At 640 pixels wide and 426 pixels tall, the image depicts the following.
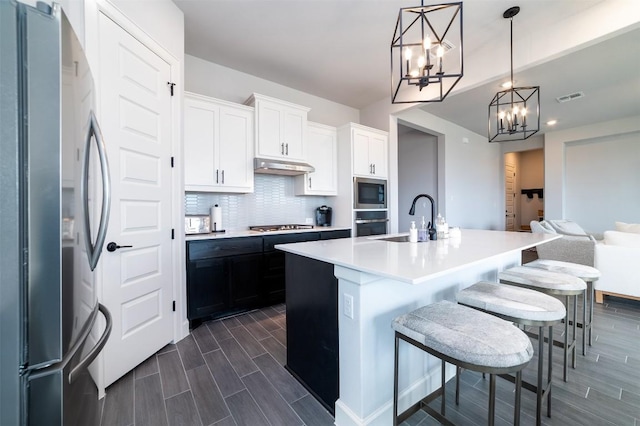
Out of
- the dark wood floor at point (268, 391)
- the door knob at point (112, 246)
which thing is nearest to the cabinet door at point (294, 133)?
the door knob at point (112, 246)

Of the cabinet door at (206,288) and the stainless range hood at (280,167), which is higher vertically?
the stainless range hood at (280,167)

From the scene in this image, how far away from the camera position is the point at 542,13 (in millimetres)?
2475

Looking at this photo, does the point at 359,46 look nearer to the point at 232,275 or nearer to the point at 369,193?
the point at 369,193

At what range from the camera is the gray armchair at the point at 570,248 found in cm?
358

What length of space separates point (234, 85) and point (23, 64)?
3.26 metres

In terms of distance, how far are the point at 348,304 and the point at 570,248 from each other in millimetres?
4322

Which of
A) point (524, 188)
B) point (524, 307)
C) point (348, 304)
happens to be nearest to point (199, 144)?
point (348, 304)

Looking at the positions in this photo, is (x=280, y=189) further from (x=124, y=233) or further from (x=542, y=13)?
(x=542, y=13)

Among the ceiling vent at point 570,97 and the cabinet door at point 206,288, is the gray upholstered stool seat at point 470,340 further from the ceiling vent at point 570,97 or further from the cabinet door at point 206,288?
the ceiling vent at point 570,97

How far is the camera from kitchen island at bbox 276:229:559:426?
1.28 meters

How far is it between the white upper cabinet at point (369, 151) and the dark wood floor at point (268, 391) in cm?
271

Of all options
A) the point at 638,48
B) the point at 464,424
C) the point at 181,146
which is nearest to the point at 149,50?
the point at 181,146

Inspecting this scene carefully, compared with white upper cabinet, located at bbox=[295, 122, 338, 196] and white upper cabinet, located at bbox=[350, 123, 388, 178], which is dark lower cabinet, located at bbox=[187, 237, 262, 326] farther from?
white upper cabinet, located at bbox=[350, 123, 388, 178]

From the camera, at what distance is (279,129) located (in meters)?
3.31
